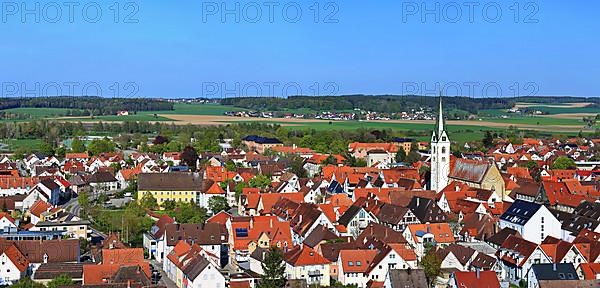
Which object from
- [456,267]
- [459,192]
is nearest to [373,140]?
[459,192]

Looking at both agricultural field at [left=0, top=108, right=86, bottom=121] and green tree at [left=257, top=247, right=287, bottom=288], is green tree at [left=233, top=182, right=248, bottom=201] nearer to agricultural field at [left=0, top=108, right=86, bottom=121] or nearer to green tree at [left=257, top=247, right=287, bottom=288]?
green tree at [left=257, top=247, right=287, bottom=288]

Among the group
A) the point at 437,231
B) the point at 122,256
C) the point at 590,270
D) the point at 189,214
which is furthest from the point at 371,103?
the point at 122,256

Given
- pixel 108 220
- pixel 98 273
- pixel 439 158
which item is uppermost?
pixel 439 158

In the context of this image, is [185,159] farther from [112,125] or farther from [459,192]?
[112,125]

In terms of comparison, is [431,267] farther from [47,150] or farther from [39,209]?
[47,150]

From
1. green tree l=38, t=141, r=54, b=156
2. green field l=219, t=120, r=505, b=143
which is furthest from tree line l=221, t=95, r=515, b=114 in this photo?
green tree l=38, t=141, r=54, b=156

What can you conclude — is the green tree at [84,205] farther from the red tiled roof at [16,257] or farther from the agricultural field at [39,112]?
the agricultural field at [39,112]

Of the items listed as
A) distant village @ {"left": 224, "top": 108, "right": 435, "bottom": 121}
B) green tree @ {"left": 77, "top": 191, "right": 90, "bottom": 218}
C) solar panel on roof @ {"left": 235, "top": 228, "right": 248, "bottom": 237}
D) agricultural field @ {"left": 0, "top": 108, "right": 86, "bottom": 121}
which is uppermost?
agricultural field @ {"left": 0, "top": 108, "right": 86, "bottom": 121}

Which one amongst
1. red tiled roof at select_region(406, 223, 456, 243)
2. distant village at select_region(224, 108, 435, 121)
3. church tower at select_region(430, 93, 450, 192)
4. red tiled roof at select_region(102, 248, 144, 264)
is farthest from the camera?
distant village at select_region(224, 108, 435, 121)
